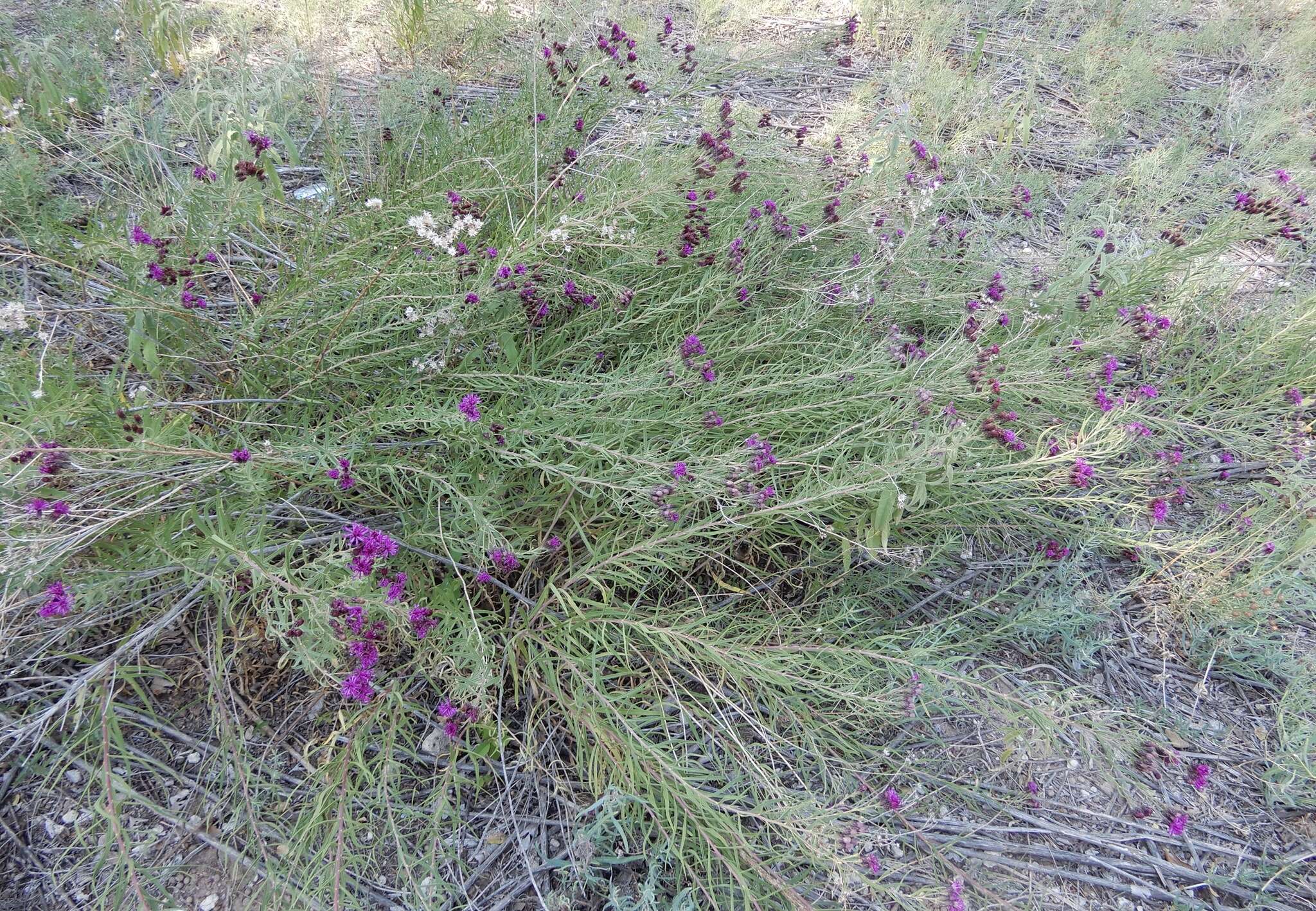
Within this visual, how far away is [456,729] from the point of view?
178cm

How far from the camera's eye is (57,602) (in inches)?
60.8

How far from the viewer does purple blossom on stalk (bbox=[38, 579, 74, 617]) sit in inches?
60.2

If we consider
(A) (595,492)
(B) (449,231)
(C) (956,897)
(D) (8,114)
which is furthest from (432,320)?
(C) (956,897)

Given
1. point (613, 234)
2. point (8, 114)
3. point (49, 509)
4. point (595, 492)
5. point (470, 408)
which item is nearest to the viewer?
point (49, 509)

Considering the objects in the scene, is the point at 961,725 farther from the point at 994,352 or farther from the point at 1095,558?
the point at 994,352

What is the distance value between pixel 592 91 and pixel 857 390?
84.0 inches

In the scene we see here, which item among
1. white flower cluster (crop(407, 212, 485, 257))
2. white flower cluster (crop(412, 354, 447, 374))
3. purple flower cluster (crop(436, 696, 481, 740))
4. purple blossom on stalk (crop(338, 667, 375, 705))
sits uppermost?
white flower cluster (crop(407, 212, 485, 257))

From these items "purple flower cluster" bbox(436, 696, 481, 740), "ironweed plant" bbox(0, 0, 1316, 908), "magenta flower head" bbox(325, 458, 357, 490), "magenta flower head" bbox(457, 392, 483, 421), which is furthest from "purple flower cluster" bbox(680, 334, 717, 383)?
"purple flower cluster" bbox(436, 696, 481, 740)

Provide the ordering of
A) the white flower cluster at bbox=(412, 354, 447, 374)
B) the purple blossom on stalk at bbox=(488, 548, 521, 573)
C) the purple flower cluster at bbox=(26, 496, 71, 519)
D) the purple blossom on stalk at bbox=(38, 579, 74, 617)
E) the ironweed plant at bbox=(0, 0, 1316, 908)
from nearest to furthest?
the purple flower cluster at bbox=(26, 496, 71, 519)
the purple blossom on stalk at bbox=(38, 579, 74, 617)
the ironweed plant at bbox=(0, 0, 1316, 908)
the purple blossom on stalk at bbox=(488, 548, 521, 573)
the white flower cluster at bbox=(412, 354, 447, 374)

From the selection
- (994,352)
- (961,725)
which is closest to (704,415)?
(994,352)

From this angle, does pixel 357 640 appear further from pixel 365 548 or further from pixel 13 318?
pixel 13 318

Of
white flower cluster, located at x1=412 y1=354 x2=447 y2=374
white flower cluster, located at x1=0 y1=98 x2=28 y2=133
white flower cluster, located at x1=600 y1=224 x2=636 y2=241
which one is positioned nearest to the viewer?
white flower cluster, located at x1=600 y1=224 x2=636 y2=241

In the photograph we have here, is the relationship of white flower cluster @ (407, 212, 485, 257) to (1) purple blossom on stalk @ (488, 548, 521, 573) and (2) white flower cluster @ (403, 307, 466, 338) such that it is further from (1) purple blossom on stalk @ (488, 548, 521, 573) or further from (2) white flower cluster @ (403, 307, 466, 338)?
(1) purple blossom on stalk @ (488, 548, 521, 573)

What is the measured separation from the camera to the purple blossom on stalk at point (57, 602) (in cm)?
153
